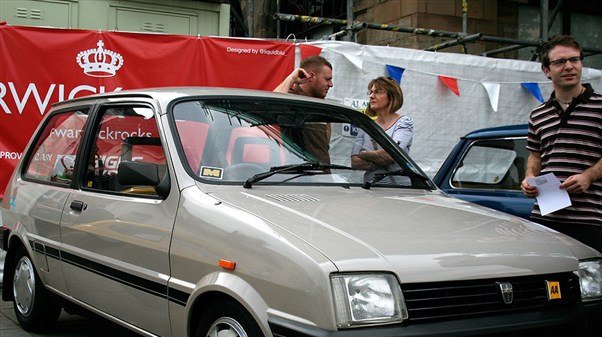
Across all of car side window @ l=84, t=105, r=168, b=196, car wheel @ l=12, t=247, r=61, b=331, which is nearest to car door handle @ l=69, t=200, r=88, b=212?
car side window @ l=84, t=105, r=168, b=196

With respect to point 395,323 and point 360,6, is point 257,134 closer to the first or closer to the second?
point 395,323

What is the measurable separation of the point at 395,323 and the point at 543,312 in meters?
0.76

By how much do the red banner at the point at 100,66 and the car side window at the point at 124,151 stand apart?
284 cm

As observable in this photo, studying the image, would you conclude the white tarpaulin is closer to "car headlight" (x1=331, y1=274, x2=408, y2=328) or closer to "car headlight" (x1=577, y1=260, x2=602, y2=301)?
"car headlight" (x1=577, y1=260, x2=602, y2=301)

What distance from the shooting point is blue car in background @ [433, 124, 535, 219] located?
5301 millimetres

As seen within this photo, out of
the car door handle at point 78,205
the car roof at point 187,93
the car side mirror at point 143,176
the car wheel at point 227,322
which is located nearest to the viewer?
the car wheel at point 227,322

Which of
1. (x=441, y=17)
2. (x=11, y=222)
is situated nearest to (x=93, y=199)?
(x=11, y=222)

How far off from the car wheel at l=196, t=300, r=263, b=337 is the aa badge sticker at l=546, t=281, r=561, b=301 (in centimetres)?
128

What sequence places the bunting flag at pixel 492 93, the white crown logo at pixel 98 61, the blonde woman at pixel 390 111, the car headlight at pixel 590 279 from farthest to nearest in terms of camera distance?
the bunting flag at pixel 492 93, the white crown logo at pixel 98 61, the blonde woman at pixel 390 111, the car headlight at pixel 590 279

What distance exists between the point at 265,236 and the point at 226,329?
471 millimetres

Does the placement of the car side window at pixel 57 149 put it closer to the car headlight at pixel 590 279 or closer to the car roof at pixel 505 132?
the car roof at pixel 505 132

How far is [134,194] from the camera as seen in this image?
3.94 metres

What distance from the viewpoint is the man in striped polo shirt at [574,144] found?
13.0 feet

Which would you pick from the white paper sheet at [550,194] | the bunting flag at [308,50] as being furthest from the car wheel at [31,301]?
the bunting flag at [308,50]
